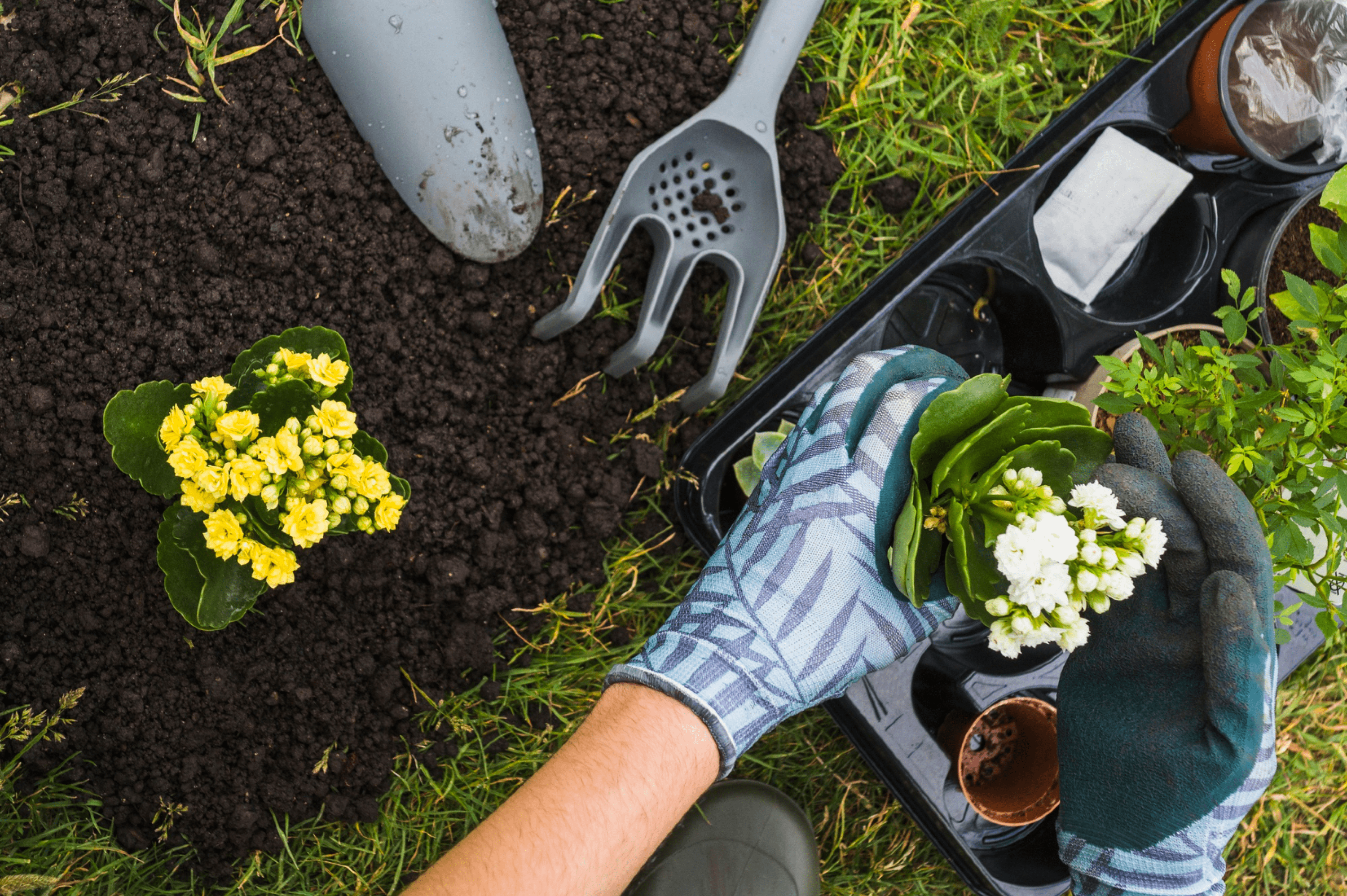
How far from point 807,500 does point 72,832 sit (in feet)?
3.71

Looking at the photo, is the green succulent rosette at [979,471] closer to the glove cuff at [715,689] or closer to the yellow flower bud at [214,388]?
the glove cuff at [715,689]

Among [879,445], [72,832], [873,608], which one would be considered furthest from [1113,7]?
[72,832]

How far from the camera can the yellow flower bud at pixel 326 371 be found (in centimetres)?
90

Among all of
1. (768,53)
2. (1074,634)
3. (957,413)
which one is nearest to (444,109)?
(768,53)

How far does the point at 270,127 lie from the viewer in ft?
3.86

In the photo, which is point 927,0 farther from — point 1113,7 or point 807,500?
point 807,500

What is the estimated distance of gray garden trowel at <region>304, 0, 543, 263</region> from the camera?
3.78ft

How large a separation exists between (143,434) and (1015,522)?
957 millimetres

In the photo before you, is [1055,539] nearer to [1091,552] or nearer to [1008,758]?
[1091,552]

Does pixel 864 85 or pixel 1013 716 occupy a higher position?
pixel 864 85

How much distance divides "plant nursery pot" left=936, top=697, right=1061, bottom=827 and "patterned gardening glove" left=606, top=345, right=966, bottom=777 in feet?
0.79

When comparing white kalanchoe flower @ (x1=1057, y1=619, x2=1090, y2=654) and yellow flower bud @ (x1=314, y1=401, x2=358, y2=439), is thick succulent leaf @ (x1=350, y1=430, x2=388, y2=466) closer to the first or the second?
yellow flower bud @ (x1=314, y1=401, x2=358, y2=439)

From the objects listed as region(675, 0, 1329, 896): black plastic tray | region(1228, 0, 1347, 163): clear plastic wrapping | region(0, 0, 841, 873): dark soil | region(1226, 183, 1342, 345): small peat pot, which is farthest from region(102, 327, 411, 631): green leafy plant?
region(1228, 0, 1347, 163): clear plastic wrapping

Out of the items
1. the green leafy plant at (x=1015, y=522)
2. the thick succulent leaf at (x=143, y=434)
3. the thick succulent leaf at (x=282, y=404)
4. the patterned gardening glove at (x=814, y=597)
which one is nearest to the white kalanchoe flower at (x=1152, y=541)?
the green leafy plant at (x=1015, y=522)
